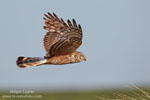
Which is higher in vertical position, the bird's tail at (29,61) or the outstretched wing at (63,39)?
the outstretched wing at (63,39)

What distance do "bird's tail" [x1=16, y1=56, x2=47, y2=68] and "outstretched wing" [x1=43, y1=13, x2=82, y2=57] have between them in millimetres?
156

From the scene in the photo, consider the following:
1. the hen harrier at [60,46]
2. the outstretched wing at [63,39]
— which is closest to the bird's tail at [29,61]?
the hen harrier at [60,46]

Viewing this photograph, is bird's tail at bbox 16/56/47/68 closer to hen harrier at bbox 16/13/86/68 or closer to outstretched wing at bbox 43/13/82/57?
hen harrier at bbox 16/13/86/68

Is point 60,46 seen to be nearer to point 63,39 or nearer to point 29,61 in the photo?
point 63,39

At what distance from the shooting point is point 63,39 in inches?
265

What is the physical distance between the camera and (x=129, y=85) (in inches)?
258

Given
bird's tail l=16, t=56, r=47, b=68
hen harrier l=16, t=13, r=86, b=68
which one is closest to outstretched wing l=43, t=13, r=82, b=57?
hen harrier l=16, t=13, r=86, b=68

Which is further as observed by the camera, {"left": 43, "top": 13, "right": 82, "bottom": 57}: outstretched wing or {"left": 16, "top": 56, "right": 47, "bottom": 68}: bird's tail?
{"left": 43, "top": 13, "right": 82, "bottom": 57}: outstretched wing

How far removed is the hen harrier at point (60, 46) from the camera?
6514mm

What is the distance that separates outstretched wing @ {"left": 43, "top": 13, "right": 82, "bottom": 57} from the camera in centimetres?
662

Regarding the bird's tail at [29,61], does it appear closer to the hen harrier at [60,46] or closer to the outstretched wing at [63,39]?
the hen harrier at [60,46]

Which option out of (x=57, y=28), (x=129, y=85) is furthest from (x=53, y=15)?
(x=129, y=85)

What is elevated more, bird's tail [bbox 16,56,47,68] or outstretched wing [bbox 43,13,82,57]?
outstretched wing [bbox 43,13,82,57]

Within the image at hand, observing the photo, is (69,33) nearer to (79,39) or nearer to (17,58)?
(79,39)
